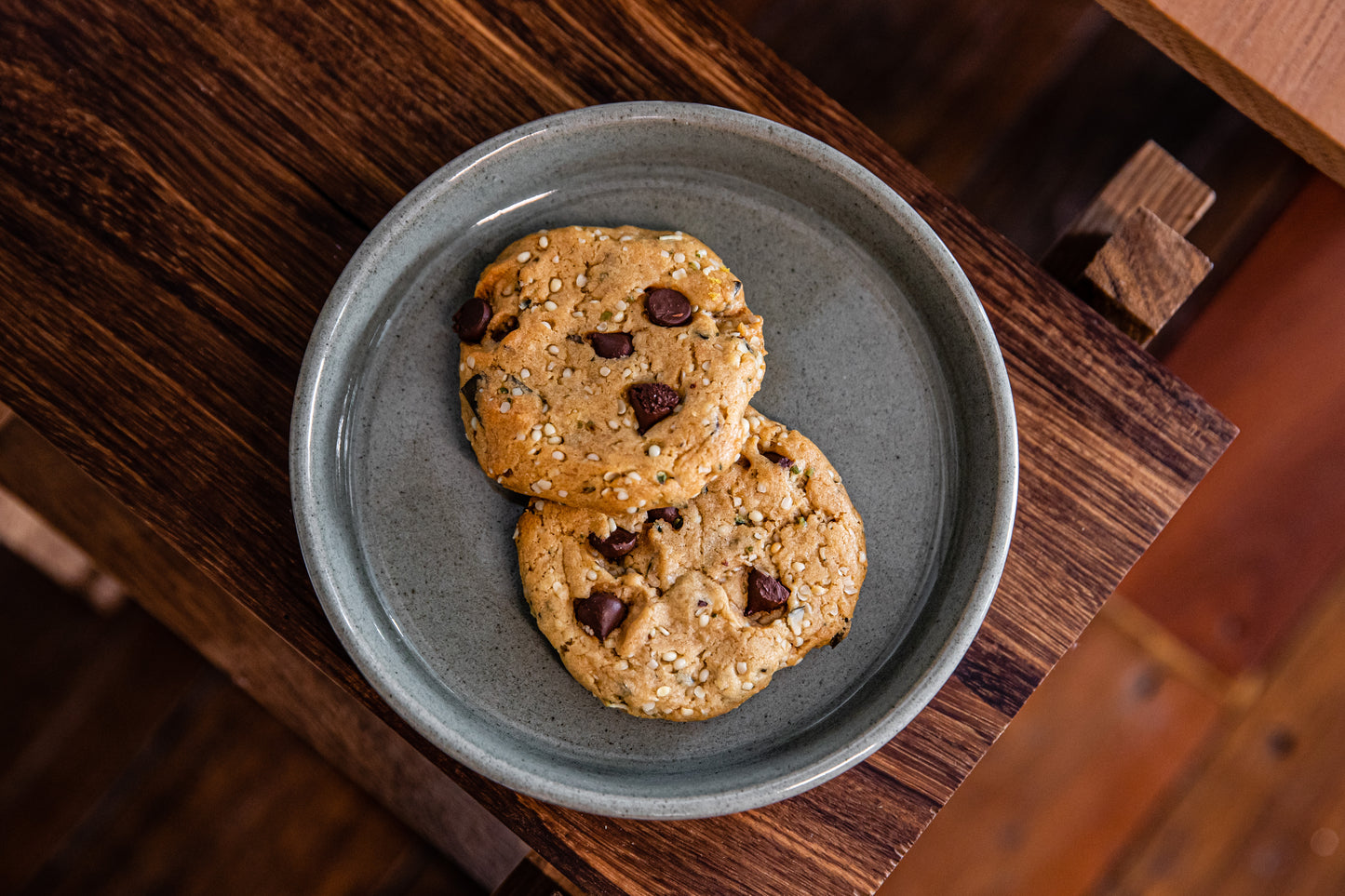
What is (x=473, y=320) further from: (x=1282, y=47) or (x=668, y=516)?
(x=1282, y=47)

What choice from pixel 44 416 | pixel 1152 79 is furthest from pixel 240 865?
pixel 1152 79

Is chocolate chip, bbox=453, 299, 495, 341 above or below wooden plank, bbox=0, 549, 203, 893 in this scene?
above

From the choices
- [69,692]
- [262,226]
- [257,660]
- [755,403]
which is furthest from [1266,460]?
[69,692]

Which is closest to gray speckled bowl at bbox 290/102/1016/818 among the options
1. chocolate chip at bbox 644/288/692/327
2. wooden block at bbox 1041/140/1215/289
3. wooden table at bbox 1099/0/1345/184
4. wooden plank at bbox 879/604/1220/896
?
chocolate chip at bbox 644/288/692/327

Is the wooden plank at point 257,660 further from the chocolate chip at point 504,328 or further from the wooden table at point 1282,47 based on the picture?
the wooden table at point 1282,47

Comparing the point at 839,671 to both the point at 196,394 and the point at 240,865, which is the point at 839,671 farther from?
the point at 240,865

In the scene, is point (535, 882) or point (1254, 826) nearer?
point (535, 882)

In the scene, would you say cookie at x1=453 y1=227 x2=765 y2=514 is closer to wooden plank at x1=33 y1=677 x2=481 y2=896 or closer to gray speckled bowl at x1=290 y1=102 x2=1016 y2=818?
gray speckled bowl at x1=290 y1=102 x2=1016 y2=818
